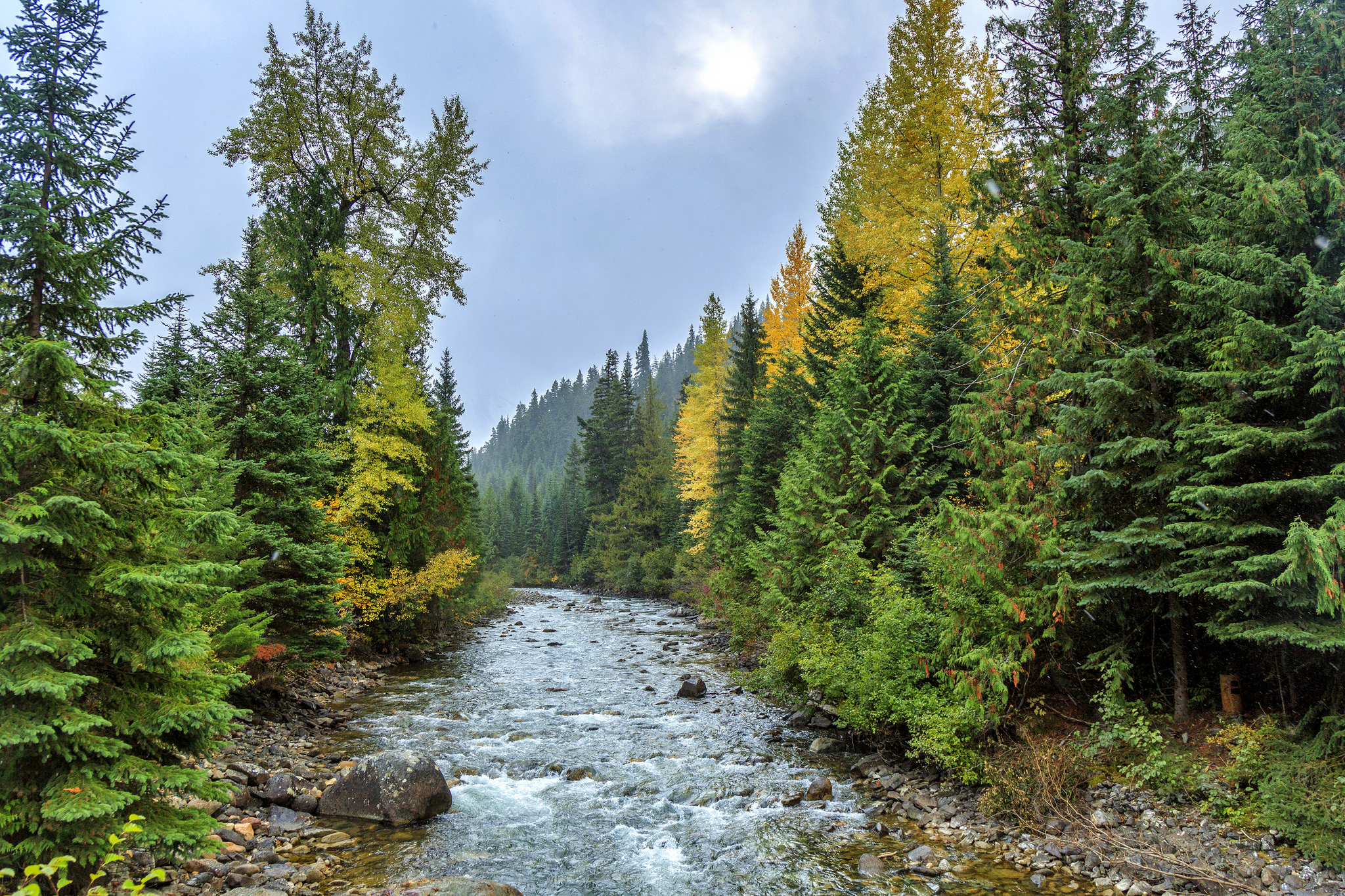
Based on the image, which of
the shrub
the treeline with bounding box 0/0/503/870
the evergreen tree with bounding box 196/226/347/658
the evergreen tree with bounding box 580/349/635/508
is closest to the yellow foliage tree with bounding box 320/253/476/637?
the treeline with bounding box 0/0/503/870

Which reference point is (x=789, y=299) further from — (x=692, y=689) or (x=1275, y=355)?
(x=1275, y=355)

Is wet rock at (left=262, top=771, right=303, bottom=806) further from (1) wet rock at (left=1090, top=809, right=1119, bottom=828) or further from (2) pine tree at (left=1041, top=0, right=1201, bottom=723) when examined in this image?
(2) pine tree at (left=1041, top=0, right=1201, bottom=723)

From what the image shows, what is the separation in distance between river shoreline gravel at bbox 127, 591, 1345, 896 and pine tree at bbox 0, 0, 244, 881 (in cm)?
124

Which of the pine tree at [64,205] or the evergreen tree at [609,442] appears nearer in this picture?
the pine tree at [64,205]

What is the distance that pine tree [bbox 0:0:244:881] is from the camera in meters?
4.91

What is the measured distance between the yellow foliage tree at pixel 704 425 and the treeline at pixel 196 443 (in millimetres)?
14229

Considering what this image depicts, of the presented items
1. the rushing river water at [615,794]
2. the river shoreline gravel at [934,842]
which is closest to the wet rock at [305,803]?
the river shoreline gravel at [934,842]

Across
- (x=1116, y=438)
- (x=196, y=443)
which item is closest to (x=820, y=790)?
(x=1116, y=438)

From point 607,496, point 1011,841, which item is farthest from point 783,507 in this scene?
point 607,496

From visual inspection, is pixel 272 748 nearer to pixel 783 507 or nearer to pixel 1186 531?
pixel 783 507

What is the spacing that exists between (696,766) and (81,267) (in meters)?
11.7

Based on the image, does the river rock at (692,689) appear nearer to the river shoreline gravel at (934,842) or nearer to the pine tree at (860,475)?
the pine tree at (860,475)

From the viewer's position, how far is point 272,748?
11.7 metres

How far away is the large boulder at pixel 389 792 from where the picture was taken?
9.59 meters
